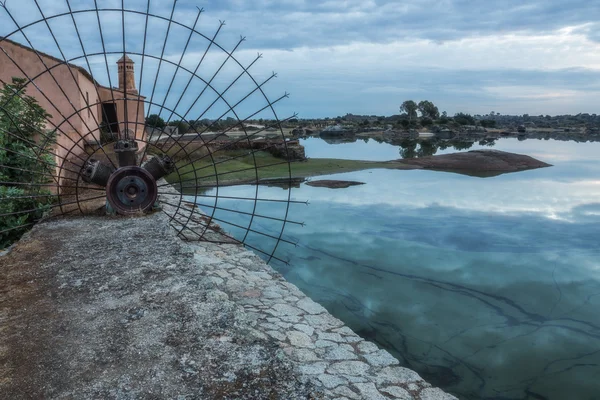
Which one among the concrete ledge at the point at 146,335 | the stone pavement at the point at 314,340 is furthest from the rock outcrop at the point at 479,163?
the concrete ledge at the point at 146,335

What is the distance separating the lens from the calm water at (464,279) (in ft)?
20.8

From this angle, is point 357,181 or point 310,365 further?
point 357,181

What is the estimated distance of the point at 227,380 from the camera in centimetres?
292

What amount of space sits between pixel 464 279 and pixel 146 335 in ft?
24.0

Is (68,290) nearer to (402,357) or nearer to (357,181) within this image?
(402,357)

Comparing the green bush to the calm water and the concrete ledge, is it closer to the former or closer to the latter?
the concrete ledge

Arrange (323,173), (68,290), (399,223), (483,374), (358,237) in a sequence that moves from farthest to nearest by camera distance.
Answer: (323,173) < (399,223) < (358,237) < (483,374) < (68,290)

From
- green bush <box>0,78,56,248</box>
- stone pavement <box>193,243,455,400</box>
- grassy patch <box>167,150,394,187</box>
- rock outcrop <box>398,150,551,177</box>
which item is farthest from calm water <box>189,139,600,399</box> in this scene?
rock outcrop <box>398,150,551,177</box>

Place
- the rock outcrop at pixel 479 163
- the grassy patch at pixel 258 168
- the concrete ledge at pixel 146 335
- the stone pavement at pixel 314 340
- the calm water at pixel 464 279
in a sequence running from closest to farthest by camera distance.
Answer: the concrete ledge at pixel 146 335
the stone pavement at pixel 314 340
the calm water at pixel 464 279
the grassy patch at pixel 258 168
the rock outcrop at pixel 479 163

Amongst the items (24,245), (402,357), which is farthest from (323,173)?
(24,245)

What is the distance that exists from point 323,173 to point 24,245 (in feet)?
55.1

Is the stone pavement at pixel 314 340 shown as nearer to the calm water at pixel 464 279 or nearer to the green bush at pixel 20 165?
the calm water at pixel 464 279

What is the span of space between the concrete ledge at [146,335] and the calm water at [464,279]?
1293 mm

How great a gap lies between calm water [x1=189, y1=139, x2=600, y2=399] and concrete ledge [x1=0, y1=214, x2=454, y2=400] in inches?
50.9
